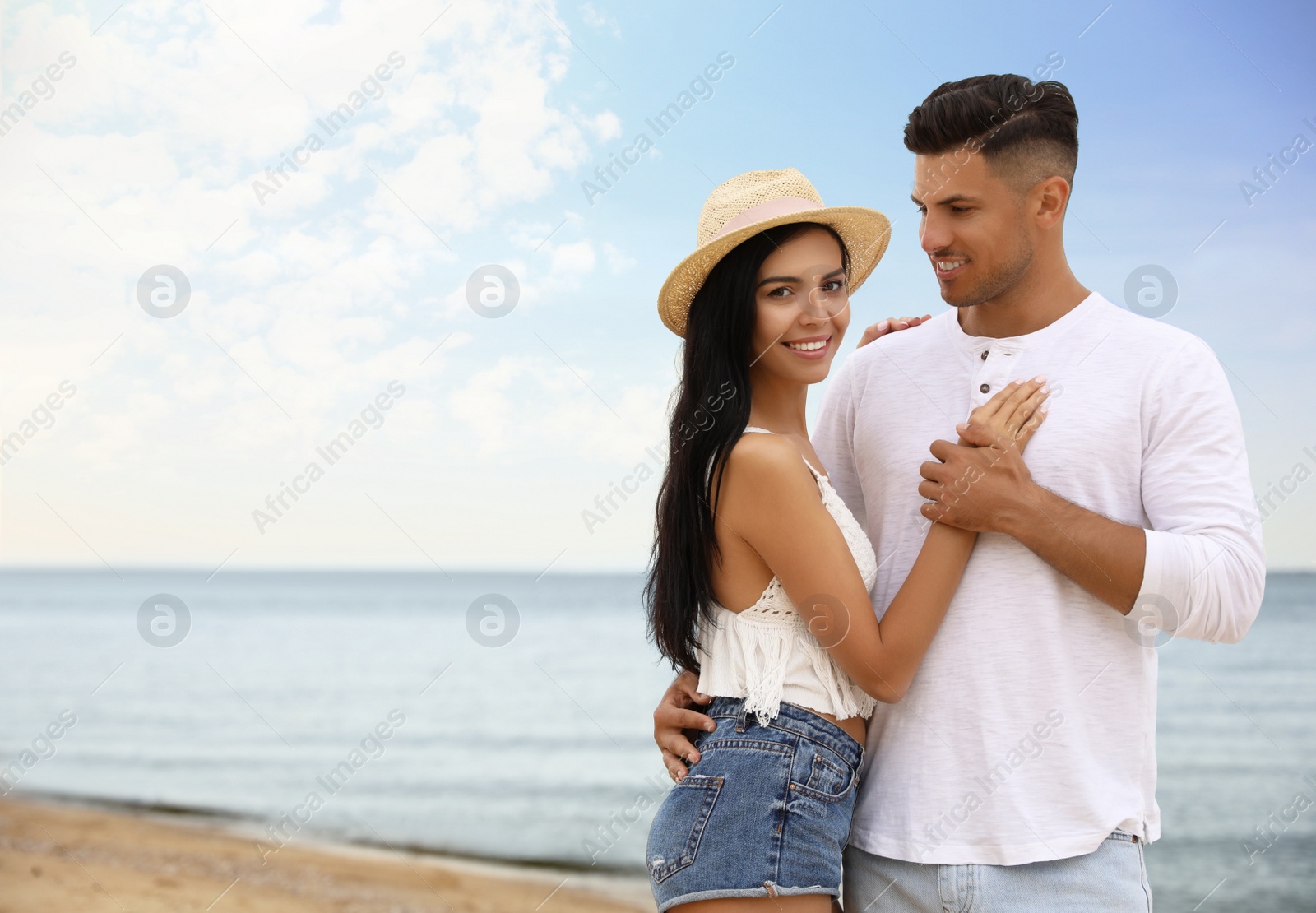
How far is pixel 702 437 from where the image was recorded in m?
2.14

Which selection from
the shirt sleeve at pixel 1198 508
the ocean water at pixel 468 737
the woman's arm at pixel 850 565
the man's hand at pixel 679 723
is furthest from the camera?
the ocean water at pixel 468 737

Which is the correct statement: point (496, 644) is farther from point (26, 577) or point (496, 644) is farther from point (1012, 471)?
point (26, 577)

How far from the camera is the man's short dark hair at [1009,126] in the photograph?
211cm

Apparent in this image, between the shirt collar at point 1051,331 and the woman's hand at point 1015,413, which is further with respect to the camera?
the shirt collar at point 1051,331

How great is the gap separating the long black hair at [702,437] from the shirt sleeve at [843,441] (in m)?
0.39

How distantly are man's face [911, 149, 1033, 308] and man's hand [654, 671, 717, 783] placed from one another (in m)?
1.05

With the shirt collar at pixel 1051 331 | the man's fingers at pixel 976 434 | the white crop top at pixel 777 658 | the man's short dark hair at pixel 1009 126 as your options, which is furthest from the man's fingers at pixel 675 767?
the man's short dark hair at pixel 1009 126

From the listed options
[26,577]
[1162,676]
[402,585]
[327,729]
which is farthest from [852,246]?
[26,577]

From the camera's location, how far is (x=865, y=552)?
2.13m

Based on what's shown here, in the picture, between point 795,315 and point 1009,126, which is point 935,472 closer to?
point 795,315

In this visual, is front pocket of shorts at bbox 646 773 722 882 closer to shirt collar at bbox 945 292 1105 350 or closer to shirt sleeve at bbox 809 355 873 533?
shirt sleeve at bbox 809 355 873 533

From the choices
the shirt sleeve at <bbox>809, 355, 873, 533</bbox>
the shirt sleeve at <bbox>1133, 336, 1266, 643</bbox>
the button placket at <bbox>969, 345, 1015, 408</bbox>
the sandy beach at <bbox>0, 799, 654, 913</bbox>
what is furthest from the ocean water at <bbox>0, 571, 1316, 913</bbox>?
the shirt sleeve at <bbox>1133, 336, 1266, 643</bbox>

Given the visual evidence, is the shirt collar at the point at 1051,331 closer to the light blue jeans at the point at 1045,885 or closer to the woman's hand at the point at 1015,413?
the woman's hand at the point at 1015,413

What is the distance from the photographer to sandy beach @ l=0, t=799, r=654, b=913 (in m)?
6.45
